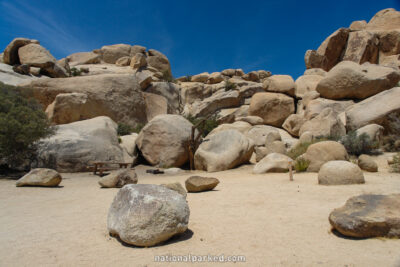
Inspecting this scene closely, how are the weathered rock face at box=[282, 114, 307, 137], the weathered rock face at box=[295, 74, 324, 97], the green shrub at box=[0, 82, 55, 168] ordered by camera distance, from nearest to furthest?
the green shrub at box=[0, 82, 55, 168] → the weathered rock face at box=[282, 114, 307, 137] → the weathered rock face at box=[295, 74, 324, 97]

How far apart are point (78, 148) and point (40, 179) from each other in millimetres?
3642

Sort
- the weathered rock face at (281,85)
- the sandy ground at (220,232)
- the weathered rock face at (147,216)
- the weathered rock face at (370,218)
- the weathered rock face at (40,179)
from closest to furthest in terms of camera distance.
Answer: the sandy ground at (220,232), the weathered rock face at (370,218), the weathered rock face at (147,216), the weathered rock face at (40,179), the weathered rock face at (281,85)

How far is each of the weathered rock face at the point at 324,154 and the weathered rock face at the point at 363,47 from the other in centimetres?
2089

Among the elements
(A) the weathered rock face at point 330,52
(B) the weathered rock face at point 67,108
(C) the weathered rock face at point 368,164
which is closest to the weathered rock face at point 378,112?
(C) the weathered rock face at point 368,164

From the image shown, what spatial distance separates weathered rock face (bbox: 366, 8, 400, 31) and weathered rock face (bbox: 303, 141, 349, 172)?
1067 inches

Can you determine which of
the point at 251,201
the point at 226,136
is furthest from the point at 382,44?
the point at 251,201

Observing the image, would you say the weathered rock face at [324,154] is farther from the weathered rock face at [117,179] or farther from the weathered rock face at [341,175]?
the weathered rock face at [117,179]

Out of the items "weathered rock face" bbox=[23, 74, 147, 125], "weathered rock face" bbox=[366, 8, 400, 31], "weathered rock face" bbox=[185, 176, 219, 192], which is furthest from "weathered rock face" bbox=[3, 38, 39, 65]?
"weathered rock face" bbox=[366, 8, 400, 31]

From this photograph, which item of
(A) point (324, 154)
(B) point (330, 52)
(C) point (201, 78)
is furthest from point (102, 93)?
(B) point (330, 52)

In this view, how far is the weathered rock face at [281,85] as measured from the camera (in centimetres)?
1841

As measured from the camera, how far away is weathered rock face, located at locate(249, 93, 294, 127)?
57.8 ft

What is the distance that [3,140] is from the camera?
9.30 metres

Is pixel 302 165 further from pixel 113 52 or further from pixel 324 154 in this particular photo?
pixel 113 52

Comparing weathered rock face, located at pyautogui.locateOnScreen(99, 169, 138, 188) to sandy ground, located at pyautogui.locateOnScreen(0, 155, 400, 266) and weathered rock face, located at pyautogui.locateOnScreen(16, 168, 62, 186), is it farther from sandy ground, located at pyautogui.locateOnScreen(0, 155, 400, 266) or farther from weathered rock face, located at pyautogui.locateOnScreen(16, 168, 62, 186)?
sandy ground, located at pyautogui.locateOnScreen(0, 155, 400, 266)
